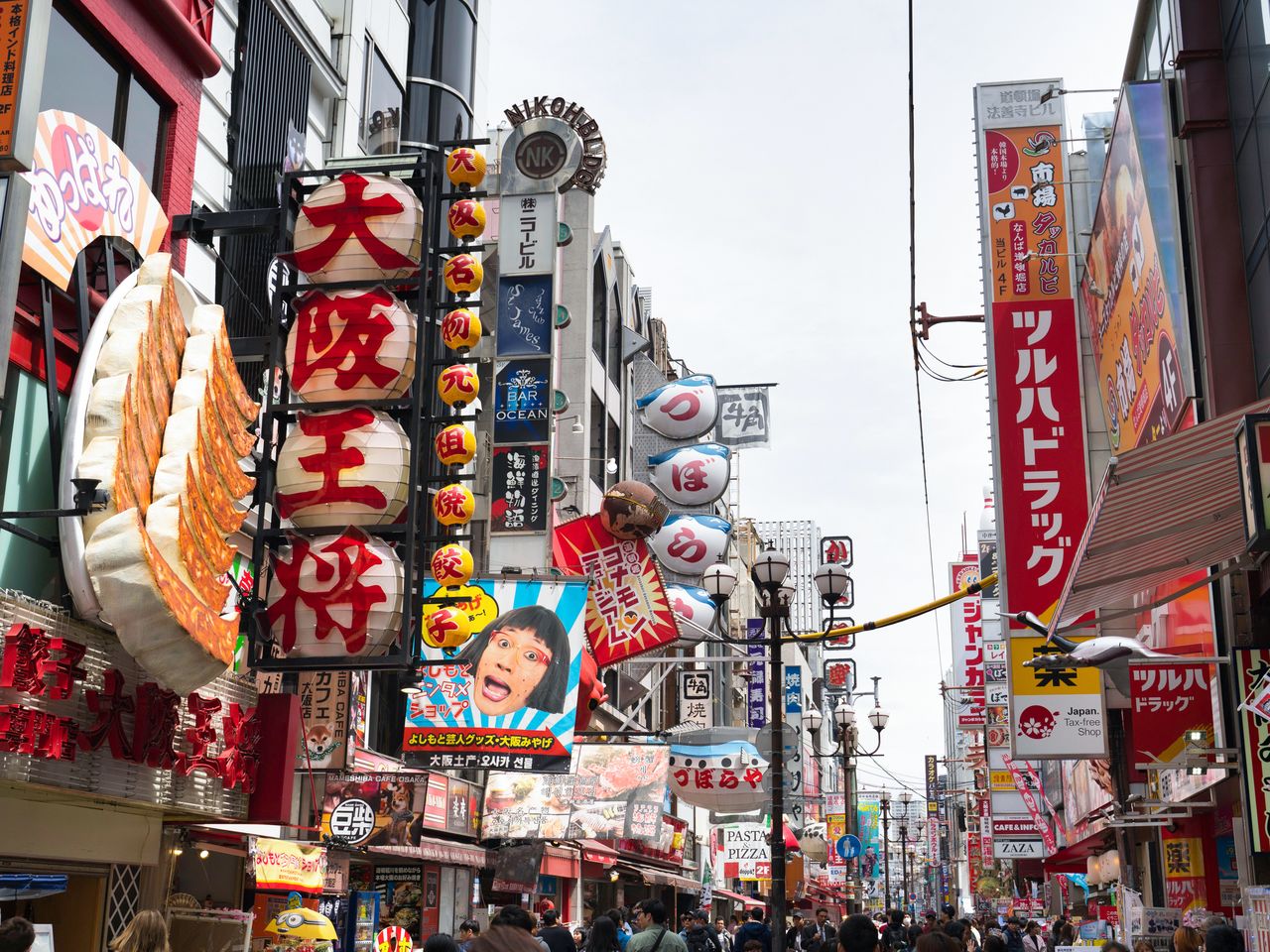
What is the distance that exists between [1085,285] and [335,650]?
12.6 metres

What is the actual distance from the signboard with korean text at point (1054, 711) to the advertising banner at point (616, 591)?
6955 millimetres

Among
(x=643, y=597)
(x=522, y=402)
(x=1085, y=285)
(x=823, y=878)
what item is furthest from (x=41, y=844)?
(x=823, y=878)

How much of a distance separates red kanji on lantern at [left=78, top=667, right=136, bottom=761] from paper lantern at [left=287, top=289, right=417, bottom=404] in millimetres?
4565

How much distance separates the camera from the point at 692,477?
35.1 metres

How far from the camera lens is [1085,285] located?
20.2 metres

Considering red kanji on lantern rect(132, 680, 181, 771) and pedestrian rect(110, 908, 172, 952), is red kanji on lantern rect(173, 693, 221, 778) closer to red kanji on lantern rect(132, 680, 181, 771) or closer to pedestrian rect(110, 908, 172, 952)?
red kanji on lantern rect(132, 680, 181, 771)

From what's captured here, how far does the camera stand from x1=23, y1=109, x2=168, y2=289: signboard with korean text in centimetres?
1149

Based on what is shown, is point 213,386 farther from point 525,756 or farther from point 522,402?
point 522,402

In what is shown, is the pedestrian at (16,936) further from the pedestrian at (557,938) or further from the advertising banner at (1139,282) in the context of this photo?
the advertising banner at (1139,282)

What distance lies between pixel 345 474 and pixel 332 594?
1.27 meters

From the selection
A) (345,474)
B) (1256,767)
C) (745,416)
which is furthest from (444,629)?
(745,416)

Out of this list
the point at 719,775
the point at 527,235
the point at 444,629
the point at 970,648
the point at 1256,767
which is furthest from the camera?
the point at 970,648

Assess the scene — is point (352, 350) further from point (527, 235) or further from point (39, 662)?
point (527, 235)

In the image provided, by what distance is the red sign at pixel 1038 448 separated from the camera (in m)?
16.7
